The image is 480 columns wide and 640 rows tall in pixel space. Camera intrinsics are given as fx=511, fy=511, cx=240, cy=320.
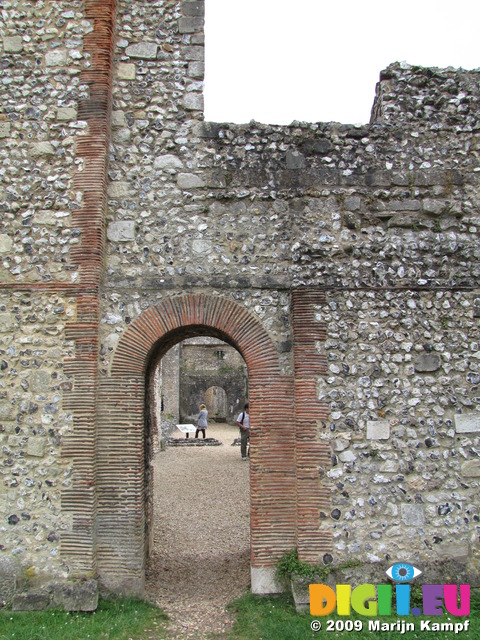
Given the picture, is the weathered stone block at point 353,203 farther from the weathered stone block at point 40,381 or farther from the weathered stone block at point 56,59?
the weathered stone block at point 40,381

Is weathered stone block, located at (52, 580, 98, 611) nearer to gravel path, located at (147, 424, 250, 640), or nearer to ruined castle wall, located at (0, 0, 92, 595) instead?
ruined castle wall, located at (0, 0, 92, 595)

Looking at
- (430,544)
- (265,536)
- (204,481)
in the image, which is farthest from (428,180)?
(204,481)

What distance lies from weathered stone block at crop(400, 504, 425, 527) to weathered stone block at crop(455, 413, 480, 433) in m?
0.91

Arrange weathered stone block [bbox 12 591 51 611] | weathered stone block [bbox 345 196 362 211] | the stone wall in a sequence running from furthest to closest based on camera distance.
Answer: the stone wall
weathered stone block [bbox 345 196 362 211]
weathered stone block [bbox 12 591 51 611]

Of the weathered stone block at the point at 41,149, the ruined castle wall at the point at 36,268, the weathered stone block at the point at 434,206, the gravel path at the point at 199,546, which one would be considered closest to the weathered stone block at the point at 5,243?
the ruined castle wall at the point at 36,268

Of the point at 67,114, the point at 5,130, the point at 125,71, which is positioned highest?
the point at 125,71

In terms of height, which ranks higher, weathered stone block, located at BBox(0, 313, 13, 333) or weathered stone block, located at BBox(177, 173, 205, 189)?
weathered stone block, located at BBox(177, 173, 205, 189)

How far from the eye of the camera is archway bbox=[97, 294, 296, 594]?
5301 millimetres

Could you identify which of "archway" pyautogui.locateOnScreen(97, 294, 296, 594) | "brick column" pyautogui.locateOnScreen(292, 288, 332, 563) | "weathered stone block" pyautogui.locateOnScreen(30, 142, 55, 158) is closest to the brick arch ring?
"archway" pyautogui.locateOnScreen(97, 294, 296, 594)

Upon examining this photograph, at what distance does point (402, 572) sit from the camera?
16.7ft

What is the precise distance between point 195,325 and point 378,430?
2.27 m

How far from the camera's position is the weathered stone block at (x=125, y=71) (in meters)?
5.97

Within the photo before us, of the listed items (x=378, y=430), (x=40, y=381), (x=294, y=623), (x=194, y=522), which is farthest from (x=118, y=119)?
(x=194, y=522)

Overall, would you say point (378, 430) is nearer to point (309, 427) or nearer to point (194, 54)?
point (309, 427)
